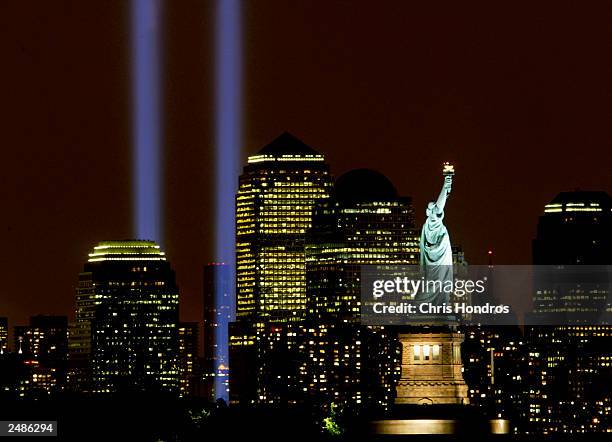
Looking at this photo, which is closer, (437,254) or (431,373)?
(437,254)

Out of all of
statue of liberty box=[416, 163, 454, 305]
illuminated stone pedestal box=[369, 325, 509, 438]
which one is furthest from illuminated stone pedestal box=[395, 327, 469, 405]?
statue of liberty box=[416, 163, 454, 305]

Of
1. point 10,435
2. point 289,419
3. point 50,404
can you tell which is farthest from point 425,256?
point 50,404

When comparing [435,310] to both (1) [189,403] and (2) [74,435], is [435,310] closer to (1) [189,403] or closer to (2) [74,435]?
(2) [74,435]

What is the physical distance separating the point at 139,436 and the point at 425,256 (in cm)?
2472

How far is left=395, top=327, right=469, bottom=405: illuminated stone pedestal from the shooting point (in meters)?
139

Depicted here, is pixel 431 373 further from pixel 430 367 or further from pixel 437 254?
pixel 437 254

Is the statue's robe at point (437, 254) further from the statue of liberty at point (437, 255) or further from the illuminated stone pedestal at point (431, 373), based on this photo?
the illuminated stone pedestal at point (431, 373)

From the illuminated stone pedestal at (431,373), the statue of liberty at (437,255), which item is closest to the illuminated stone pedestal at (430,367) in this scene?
Result: the illuminated stone pedestal at (431,373)

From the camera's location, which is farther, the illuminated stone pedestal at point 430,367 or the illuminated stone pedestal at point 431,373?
the illuminated stone pedestal at point 430,367

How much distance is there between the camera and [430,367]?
13900 cm

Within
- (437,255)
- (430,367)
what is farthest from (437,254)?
(430,367)

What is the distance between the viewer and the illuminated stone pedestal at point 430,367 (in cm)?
13862

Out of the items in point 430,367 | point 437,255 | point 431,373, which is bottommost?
point 431,373

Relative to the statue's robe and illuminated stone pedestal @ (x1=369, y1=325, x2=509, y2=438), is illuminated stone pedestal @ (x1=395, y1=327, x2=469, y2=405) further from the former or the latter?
the statue's robe
